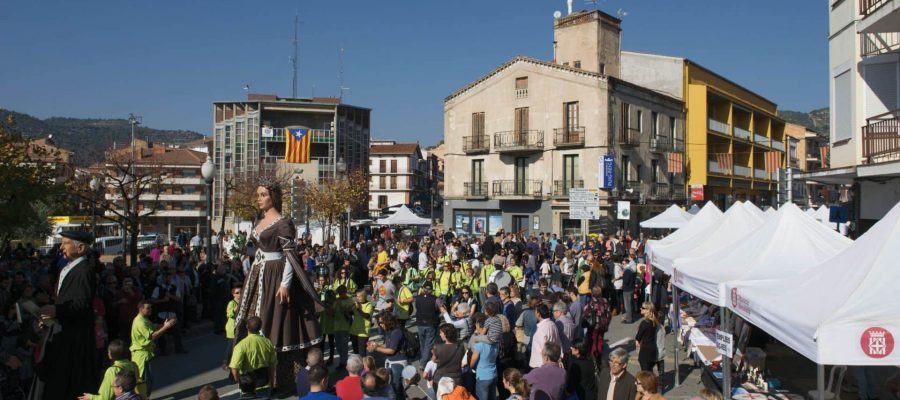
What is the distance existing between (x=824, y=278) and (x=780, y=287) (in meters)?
0.68

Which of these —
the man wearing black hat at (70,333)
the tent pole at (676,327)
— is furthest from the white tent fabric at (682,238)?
the man wearing black hat at (70,333)

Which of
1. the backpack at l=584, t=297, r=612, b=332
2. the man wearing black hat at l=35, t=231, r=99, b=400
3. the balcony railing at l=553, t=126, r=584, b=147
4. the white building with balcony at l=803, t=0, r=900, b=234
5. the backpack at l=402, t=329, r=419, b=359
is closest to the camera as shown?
the man wearing black hat at l=35, t=231, r=99, b=400

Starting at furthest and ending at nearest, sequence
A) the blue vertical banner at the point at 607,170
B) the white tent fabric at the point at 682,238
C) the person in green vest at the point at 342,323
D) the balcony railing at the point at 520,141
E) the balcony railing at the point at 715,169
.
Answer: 1. the balcony railing at the point at 715,169
2. the balcony railing at the point at 520,141
3. the blue vertical banner at the point at 607,170
4. the white tent fabric at the point at 682,238
5. the person in green vest at the point at 342,323

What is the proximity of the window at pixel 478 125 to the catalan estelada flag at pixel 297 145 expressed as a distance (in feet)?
88.1

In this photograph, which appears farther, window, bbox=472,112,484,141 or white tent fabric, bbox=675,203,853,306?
window, bbox=472,112,484,141

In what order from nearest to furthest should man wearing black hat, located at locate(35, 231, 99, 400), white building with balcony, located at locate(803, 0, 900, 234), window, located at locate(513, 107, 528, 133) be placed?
man wearing black hat, located at locate(35, 231, 99, 400), white building with balcony, located at locate(803, 0, 900, 234), window, located at locate(513, 107, 528, 133)

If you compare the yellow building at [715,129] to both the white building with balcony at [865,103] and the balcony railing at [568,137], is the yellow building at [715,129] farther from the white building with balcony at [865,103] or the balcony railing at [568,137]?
the white building with balcony at [865,103]

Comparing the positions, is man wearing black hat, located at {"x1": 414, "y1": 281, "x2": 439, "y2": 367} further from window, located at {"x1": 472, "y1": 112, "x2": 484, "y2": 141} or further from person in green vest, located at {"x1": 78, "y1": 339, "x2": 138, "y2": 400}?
window, located at {"x1": 472, "y1": 112, "x2": 484, "y2": 141}

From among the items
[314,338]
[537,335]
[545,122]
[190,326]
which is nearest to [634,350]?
[537,335]

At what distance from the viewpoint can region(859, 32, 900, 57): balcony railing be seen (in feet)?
52.2

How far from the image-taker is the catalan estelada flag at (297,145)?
66438 millimetres

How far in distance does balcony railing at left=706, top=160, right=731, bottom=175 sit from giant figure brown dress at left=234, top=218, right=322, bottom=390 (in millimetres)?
45226

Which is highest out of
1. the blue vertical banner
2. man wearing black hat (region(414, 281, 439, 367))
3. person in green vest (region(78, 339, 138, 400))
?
the blue vertical banner

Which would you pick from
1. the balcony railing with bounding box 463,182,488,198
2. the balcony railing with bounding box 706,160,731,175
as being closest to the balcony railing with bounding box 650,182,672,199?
the balcony railing with bounding box 706,160,731,175
